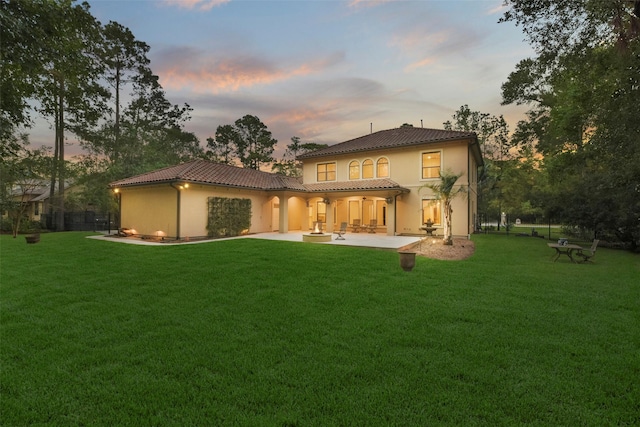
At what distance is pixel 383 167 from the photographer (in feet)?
68.9

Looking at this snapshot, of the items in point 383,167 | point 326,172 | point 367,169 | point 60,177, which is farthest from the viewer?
point 326,172

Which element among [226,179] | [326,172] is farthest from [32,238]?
[326,172]

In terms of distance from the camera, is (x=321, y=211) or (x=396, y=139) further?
(x=321, y=211)

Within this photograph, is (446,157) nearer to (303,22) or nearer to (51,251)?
(303,22)

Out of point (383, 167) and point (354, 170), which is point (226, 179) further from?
point (383, 167)

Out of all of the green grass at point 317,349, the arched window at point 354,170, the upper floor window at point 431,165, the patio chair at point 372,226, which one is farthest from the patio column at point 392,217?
the green grass at point 317,349

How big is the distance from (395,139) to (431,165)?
3727mm

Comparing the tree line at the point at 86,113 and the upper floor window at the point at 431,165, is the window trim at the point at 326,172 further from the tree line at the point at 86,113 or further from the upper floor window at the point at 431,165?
the tree line at the point at 86,113

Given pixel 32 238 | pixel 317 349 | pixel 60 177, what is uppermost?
pixel 60 177

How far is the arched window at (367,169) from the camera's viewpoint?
2144 centimetres

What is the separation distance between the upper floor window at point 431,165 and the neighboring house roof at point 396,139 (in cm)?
94

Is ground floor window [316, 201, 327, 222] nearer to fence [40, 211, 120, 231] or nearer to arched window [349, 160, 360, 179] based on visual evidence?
arched window [349, 160, 360, 179]

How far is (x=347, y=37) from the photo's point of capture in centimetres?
1436

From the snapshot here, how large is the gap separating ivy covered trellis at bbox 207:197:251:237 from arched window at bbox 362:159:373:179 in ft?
28.4
